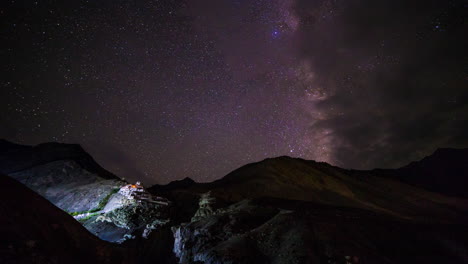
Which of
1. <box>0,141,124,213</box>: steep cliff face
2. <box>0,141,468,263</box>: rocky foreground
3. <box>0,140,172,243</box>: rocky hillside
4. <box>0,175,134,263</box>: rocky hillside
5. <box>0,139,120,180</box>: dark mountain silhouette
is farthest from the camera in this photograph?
<box>0,139,120,180</box>: dark mountain silhouette

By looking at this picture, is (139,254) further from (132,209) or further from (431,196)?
(431,196)

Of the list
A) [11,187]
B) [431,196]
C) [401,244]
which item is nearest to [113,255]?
[11,187]

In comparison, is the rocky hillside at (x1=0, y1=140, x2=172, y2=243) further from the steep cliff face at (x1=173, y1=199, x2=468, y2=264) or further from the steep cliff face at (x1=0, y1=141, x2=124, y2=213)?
the steep cliff face at (x1=173, y1=199, x2=468, y2=264)

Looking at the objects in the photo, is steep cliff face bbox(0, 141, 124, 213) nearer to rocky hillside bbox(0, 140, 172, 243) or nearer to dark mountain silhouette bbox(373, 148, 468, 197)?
rocky hillside bbox(0, 140, 172, 243)

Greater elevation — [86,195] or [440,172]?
[440,172]

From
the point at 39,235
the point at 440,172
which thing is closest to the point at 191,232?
the point at 39,235

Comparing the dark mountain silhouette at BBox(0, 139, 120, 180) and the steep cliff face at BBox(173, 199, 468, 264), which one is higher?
the dark mountain silhouette at BBox(0, 139, 120, 180)

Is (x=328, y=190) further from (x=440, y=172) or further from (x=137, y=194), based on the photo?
(x=440, y=172)

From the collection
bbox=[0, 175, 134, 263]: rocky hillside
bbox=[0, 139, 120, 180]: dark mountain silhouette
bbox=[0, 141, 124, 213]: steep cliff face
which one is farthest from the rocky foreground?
bbox=[0, 139, 120, 180]: dark mountain silhouette

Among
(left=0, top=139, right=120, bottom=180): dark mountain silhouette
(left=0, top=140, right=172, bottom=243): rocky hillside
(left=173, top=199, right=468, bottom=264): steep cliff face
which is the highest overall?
(left=0, top=139, right=120, bottom=180): dark mountain silhouette

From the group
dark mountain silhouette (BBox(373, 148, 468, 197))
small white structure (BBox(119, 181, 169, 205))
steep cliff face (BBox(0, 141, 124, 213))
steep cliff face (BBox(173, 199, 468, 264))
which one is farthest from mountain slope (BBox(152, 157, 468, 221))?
dark mountain silhouette (BBox(373, 148, 468, 197))

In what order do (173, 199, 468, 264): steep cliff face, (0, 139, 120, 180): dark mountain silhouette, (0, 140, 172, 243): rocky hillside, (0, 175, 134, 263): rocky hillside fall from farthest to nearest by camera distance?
1. (0, 139, 120, 180): dark mountain silhouette
2. (0, 140, 172, 243): rocky hillside
3. (173, 199, 468, 264): steep cliff face
4. (0, 175, 134, 263): rocky hillside

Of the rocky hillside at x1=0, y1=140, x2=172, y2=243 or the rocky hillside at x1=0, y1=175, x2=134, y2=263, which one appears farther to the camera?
the rocky hillside at x1=0, y1=140, x2=172, y2=243

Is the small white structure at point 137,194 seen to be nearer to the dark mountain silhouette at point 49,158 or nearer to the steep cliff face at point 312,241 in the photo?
the steep cliff face at point 312,241
